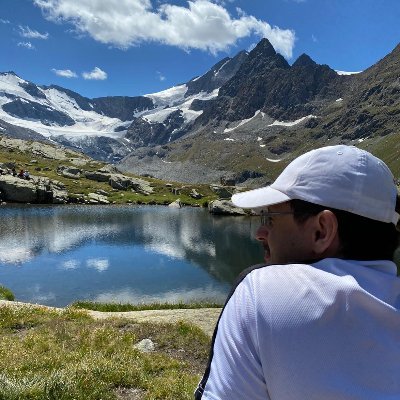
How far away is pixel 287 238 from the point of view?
11.9 feet

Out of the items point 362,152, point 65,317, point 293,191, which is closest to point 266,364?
point 293,191

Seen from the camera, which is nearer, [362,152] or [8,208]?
[362,152]

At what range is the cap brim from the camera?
3584 millimetres

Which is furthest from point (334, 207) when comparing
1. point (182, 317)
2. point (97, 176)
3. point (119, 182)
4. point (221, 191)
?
point (221, 191)

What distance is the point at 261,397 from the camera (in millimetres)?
3010

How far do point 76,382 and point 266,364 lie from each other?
6778mm

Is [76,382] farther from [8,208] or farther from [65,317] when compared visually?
[8,208]

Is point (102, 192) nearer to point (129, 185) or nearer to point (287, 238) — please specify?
point (129, 185)

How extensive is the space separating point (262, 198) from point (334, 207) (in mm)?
627

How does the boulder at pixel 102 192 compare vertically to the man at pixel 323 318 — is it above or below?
below

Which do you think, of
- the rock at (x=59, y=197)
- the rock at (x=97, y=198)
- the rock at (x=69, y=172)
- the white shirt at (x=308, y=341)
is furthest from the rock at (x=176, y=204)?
the white shirt at (x=308, y=341)

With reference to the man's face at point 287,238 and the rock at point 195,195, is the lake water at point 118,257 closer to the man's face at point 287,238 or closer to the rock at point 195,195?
the man's face at point 287,238

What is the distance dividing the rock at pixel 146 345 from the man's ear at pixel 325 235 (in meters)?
11.2

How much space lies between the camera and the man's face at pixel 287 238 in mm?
3533
